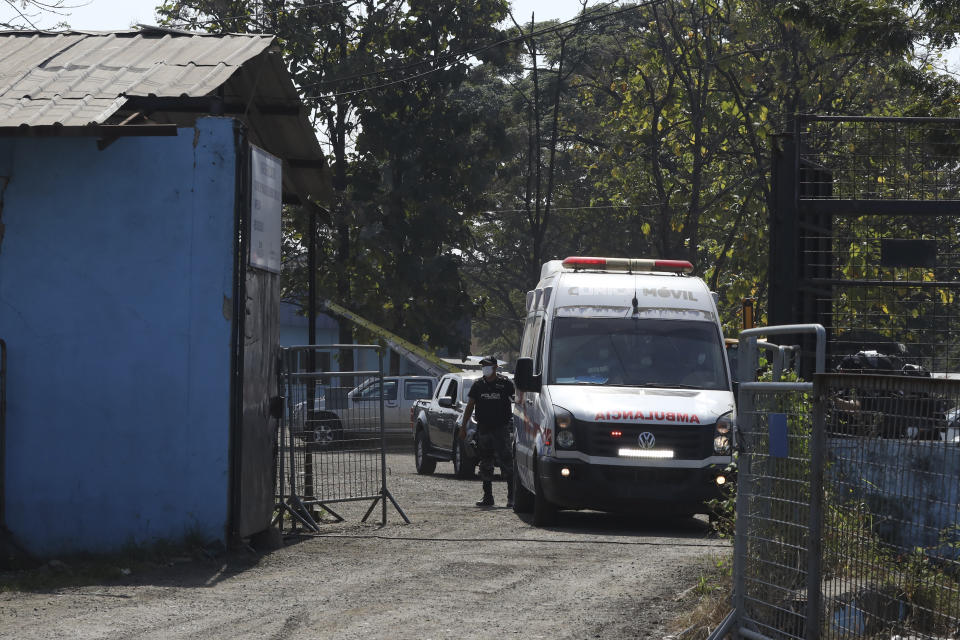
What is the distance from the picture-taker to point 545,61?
4641cm

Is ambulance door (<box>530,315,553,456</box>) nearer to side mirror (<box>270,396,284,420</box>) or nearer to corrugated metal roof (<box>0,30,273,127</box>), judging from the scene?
side mirror (<box>270,396,284,420</box>)

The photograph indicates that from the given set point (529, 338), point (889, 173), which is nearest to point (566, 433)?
point (529, 338)

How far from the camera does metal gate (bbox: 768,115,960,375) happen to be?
10180 millimetres

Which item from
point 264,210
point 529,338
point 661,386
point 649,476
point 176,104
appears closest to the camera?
point 176,104

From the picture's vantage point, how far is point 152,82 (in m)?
10.1

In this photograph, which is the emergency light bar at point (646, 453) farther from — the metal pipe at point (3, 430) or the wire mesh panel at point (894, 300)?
the metal pipe at point (3, 430)

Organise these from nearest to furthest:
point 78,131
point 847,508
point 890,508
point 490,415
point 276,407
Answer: point 890,508, point 847,508, point 78,131, point 276,407, point 490,415

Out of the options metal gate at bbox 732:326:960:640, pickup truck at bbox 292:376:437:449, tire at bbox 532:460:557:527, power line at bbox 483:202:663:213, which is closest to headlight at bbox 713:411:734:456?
tire at bbox 532:460:557:527

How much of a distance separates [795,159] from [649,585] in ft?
12.7

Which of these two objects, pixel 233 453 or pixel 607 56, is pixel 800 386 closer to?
pixel 233 453

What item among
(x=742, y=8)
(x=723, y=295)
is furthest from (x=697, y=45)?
(x=723, y=295)

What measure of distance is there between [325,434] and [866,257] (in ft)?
16.9

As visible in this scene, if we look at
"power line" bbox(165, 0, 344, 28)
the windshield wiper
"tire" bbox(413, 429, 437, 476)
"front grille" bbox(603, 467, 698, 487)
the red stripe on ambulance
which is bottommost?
"tire" bbox(413, 429, 437, 476)

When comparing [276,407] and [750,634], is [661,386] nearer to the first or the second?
[276,407]
